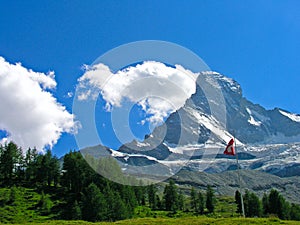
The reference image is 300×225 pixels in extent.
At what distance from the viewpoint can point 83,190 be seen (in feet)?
391

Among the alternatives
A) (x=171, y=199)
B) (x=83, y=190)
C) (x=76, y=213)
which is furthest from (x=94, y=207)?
(x=171, y=199)

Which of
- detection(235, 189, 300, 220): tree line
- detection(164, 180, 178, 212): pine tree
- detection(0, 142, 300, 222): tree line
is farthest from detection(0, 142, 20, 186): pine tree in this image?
detection(235, 189, 300, 220): tree line

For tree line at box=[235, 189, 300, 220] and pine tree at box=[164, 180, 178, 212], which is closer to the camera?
tree line at box=[235, 189, 300, 220]

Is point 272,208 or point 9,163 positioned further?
point 9,163

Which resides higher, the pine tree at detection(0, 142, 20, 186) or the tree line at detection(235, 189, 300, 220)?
the pine tree at detection(0, 142, 20, 186)

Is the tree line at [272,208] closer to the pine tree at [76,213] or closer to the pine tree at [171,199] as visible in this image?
the pine tree at [171,199]

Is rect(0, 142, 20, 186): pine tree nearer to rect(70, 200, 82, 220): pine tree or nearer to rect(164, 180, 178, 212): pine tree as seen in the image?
rect(70, 200, 82, 220): pine tree

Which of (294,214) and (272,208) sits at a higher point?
(272,208)

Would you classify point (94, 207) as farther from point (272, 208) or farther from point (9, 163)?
point (272, 208)

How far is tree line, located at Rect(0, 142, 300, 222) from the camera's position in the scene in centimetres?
10088

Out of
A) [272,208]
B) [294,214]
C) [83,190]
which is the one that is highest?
[83,190]

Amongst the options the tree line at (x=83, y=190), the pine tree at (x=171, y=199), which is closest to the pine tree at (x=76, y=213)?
the tree line at (x=83, y=190)

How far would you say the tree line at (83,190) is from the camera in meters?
101

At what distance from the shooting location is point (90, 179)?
4724 inches
